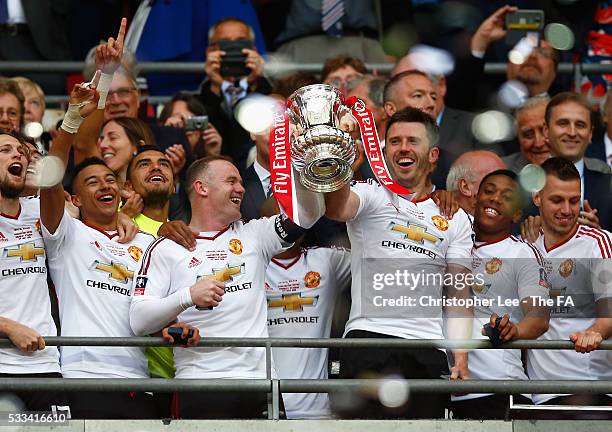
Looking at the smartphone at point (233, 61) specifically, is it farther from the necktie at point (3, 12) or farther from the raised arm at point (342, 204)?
the raised arm at point (342, 204)

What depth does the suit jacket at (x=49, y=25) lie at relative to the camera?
11.3 m

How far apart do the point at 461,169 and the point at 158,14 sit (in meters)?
3.75

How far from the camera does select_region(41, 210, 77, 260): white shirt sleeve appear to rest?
7.53m

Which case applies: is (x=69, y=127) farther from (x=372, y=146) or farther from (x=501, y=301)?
(x=501, y=301)

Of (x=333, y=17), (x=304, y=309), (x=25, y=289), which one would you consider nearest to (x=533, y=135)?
(x=304, y=309)

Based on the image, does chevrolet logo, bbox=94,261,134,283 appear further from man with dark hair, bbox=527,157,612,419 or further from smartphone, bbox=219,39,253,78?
smartphone, bbox=219,39,253,78

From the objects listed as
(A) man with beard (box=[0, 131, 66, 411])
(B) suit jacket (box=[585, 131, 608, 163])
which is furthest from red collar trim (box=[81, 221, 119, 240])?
(B) suit jacket (box=[585, 131, 608, 163])

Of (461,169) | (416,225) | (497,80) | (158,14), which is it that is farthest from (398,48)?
(416,225)

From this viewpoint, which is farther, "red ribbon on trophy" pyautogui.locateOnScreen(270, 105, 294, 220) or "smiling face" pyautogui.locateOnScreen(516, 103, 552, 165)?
"smiling face" pyautogui.locateOnScreen(516, 103, 552, 165)

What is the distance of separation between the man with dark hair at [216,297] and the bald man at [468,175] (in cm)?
124

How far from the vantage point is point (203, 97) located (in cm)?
1034

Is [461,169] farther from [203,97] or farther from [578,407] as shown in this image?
[203,97]

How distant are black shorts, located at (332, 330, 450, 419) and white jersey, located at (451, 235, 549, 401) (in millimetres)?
268

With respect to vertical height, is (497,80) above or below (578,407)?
above
